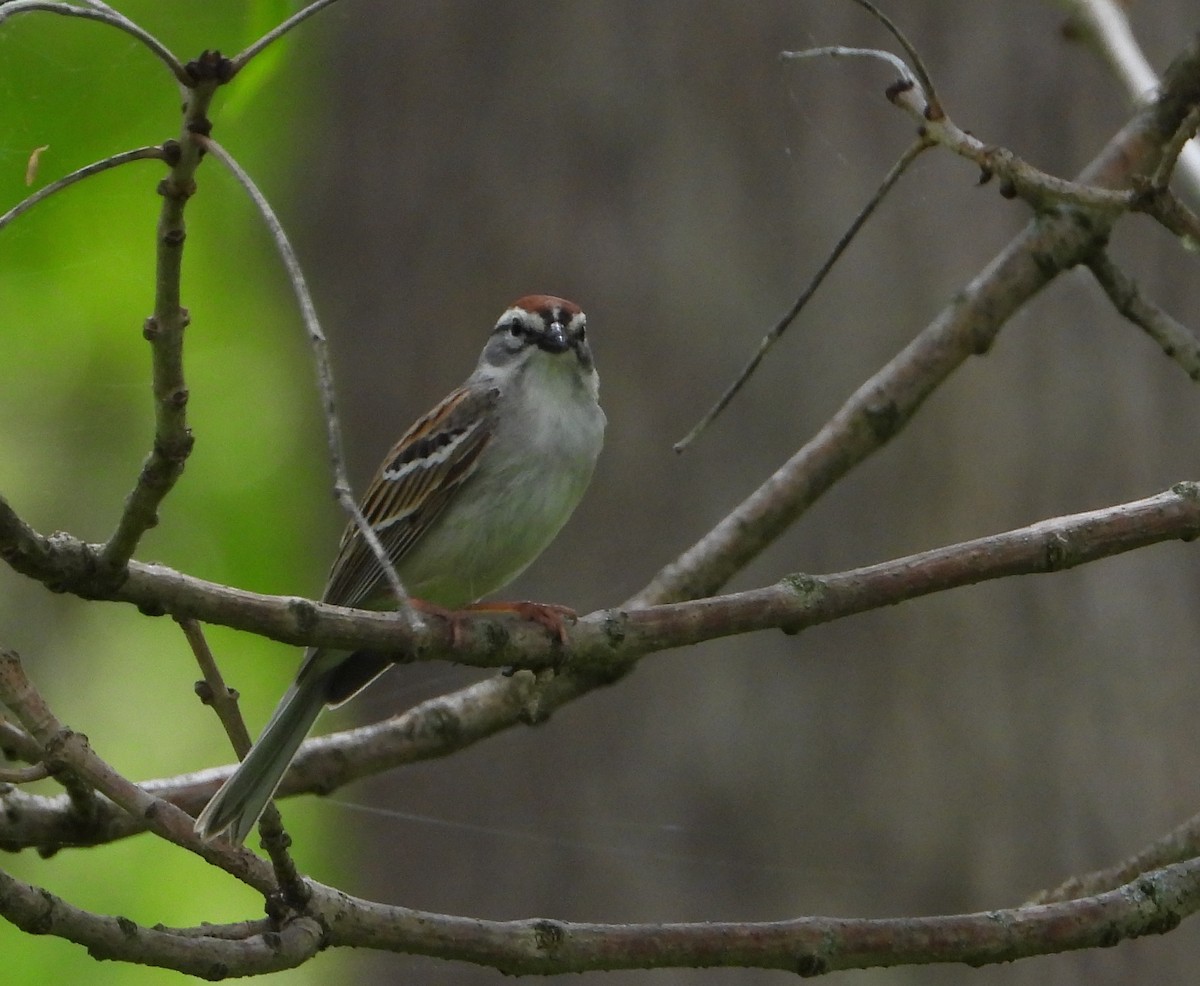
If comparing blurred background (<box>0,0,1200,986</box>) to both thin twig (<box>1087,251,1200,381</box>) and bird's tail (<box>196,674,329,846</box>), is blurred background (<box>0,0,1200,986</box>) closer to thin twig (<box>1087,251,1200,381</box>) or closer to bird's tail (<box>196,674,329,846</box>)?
bird's tail (<box>196,674,329,846</box>)

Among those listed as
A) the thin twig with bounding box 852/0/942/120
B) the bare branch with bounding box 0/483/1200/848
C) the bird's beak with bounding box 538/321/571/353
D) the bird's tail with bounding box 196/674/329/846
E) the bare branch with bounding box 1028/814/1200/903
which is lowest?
the bare branch with bounding box 1028/814/1200/903

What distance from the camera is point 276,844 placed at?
5.58 ft

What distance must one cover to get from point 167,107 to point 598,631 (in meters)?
2.46

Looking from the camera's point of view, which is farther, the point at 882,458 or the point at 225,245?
the point at 225,245

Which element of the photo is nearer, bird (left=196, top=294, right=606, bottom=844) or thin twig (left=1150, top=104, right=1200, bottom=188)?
thin twig (left=1150, top=104, right=1200, bottom=188)

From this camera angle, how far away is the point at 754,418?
13.0ft

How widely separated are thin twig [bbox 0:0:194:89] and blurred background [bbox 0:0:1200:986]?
198cm

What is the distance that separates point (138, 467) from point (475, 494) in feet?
11.8

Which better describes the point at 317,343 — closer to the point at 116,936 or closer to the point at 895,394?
the point at 116,936

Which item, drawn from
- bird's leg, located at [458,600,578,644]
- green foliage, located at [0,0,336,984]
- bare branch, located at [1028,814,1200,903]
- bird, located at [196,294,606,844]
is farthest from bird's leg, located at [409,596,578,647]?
green foliage, located at [0,0,336,984]

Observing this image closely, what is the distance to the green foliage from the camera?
5.17m

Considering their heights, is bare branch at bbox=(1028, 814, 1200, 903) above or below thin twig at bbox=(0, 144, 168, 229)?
below

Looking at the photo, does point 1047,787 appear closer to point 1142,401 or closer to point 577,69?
point 1142,401

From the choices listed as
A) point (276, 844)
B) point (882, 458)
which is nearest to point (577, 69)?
point (882, 458)
